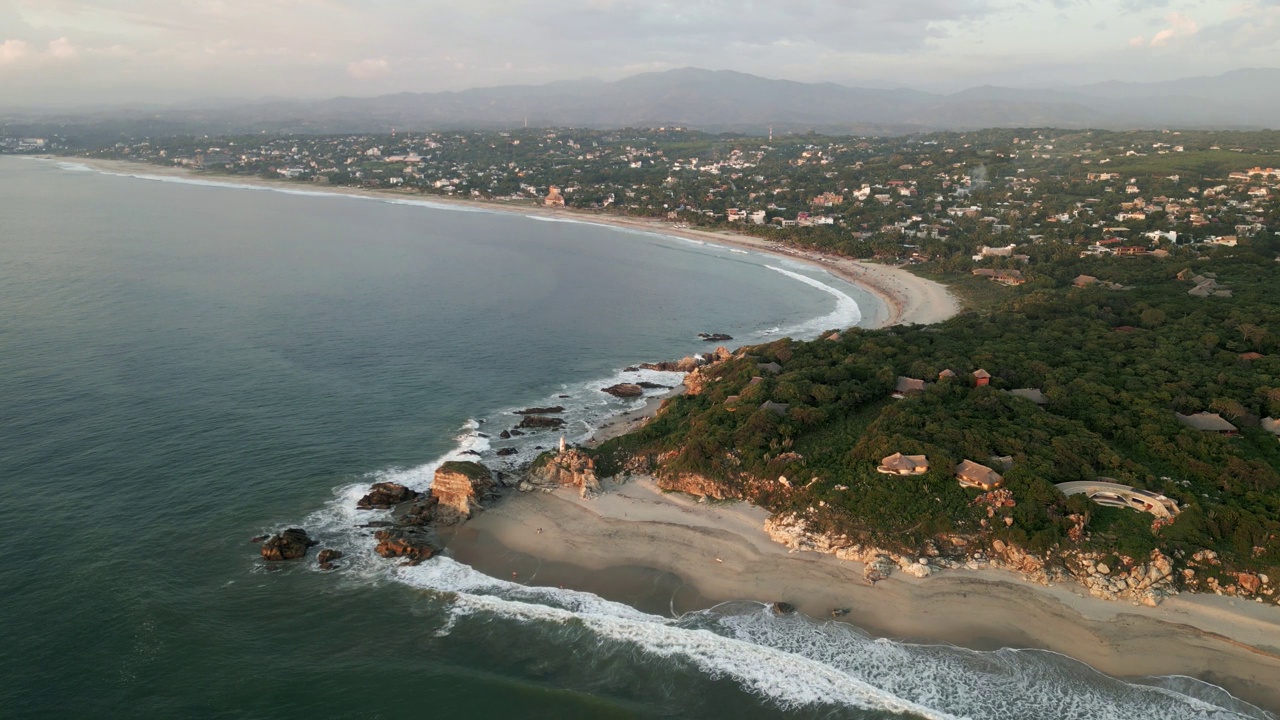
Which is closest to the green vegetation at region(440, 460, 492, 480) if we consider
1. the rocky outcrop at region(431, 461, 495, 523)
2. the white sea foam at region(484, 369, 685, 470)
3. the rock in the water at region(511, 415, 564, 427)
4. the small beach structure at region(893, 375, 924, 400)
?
the rocky outcrop at region(431, 461, 495, 523)

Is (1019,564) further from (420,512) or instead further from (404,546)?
(420,512)

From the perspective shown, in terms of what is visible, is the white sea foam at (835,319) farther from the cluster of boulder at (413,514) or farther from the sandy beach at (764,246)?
the cluster of boulder at (413,514)

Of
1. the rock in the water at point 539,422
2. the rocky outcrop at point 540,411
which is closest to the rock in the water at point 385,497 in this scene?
the rock in the water at point 539,422

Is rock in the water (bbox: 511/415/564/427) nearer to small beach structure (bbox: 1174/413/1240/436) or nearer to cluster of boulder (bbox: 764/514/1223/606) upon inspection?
cluster of boulder (bbox: 764/514/1223/606)

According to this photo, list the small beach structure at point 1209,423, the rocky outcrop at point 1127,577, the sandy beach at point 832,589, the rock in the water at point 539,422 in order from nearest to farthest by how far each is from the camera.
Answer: the sandy beach at point 832,589
the rocky outcrop at point 1127,577
the small beach structure at point 1209,423
the rock in the water at point 539,422

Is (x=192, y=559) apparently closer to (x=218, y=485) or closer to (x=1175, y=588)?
(x=218, y=485)

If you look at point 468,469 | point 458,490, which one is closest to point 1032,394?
point 468,469

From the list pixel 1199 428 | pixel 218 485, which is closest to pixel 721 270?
pixel 1199 428
